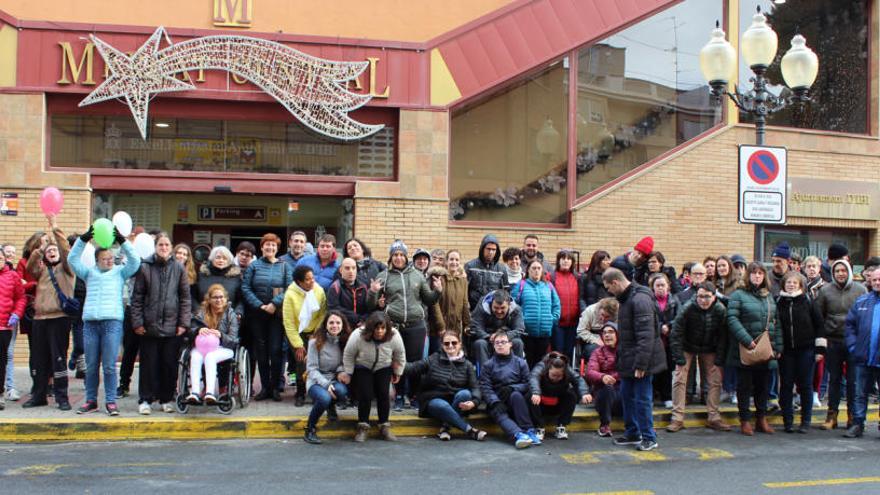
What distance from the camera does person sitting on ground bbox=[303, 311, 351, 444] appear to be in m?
8.30

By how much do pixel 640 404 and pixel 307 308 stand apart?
3663 millimetres

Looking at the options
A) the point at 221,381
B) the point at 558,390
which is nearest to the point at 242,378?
the point at 221,381

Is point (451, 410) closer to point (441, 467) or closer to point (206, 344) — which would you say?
point (441, 467)

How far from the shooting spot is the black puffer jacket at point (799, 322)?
921 cm

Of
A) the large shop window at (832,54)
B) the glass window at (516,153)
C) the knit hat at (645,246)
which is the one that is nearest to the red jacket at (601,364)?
the knit hat at (645,246)

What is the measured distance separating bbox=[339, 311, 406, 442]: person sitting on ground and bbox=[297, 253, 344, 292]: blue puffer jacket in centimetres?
137

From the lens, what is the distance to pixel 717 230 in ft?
47.0

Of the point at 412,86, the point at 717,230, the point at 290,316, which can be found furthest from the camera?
the point at 717,230

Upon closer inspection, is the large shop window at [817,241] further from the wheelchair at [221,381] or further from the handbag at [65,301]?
the handbag at [65,301]

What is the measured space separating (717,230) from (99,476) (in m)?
11.0

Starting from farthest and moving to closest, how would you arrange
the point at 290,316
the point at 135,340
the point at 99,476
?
the point at 135,340 → the point at 290,316 → the point at 99,476

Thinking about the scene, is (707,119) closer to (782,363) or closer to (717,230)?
(717,230)

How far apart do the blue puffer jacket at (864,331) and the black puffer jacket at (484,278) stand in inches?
154

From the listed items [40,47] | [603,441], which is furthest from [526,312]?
[40,47]
